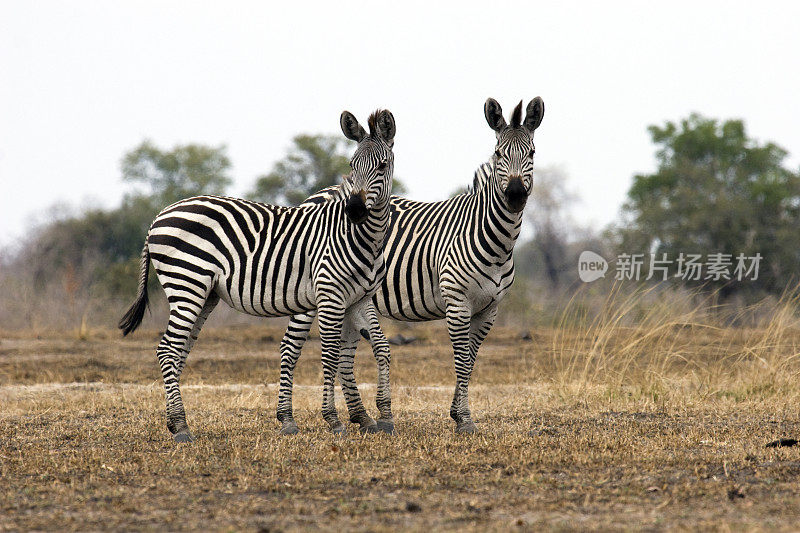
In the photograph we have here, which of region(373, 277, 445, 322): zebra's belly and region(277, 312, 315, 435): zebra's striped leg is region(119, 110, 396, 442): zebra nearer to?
region(277, 312, 315, 435): zebra's striped leg

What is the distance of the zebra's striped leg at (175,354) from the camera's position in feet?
22.3

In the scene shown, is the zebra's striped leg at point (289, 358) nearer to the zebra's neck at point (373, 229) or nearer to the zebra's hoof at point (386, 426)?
the zebra's hoof at point (386, 426)

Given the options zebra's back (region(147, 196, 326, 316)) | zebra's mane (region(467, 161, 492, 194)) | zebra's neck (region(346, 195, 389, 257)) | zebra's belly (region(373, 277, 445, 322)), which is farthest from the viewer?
zebra's belly (region(373, 277, 445, 322))

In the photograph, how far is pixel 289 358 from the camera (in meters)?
7.25

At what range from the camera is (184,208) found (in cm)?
707

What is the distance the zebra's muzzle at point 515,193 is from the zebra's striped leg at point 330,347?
5.30 feet

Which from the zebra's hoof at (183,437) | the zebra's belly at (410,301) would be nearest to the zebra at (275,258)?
the zebra's hoof at (183,437)

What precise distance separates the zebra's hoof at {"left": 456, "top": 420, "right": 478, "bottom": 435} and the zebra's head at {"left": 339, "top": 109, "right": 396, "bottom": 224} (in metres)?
1.97

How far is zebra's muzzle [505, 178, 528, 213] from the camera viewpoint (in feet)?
21.5

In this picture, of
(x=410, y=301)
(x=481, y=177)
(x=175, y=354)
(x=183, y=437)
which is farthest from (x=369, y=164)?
(x=183, y=437)

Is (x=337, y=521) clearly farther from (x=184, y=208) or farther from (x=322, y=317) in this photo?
(x=184, y=208)

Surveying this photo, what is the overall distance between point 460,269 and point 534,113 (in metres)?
1.46

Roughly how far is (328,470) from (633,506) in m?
1.97

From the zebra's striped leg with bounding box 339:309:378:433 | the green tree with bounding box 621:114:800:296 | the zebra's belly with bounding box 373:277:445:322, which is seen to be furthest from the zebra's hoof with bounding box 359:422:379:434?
the green tree with bounding box 621:114:800:296
